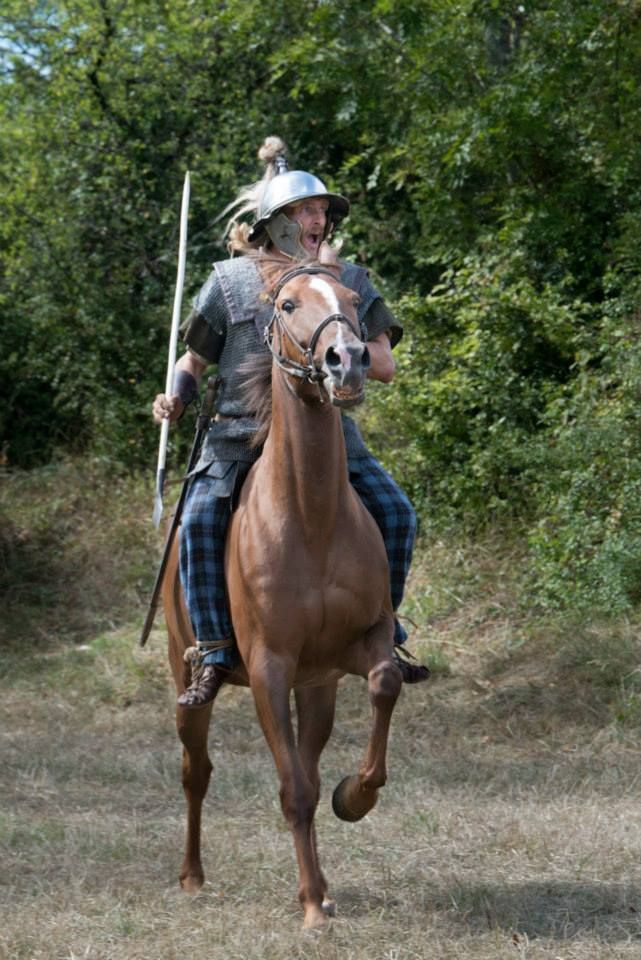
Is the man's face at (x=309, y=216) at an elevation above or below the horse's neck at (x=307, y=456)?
above

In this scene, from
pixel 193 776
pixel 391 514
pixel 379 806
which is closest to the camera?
pixel 391 514

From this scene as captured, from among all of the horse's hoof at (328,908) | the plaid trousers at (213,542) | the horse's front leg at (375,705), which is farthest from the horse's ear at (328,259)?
the horse's hoof at (328,908)

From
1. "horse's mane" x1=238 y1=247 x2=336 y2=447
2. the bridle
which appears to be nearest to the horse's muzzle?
the bridle

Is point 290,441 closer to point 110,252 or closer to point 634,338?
point 634,338

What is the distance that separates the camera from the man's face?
538 cm

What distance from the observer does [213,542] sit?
5.34 m

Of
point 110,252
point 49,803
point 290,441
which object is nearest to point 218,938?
point 290,441

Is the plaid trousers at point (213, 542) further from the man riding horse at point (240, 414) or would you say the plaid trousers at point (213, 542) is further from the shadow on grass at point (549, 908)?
the shadow on grass at point (549, 908)

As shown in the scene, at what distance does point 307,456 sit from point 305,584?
0.44 m

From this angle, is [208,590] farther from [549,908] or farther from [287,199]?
[549,908]

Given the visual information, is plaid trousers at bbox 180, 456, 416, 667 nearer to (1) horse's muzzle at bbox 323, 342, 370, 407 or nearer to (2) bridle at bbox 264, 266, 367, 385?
(2) bridle at bbox 264, 266, 367, 385

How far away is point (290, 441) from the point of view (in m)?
4.78

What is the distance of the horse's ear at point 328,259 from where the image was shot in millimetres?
4816

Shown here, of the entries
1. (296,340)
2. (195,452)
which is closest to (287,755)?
(296,340)
